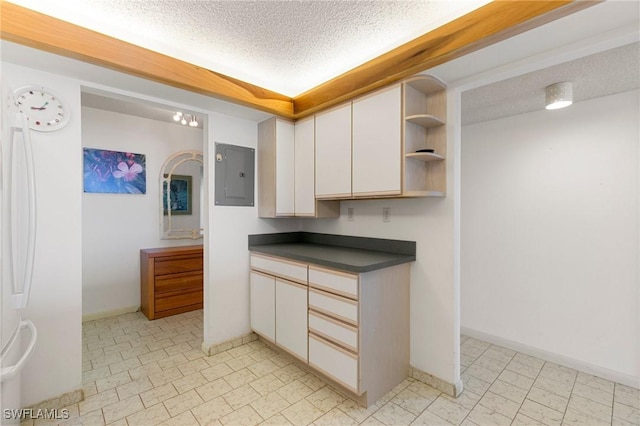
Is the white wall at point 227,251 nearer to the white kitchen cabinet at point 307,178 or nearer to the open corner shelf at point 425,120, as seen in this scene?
the white kitchen cabinet at point 307,178

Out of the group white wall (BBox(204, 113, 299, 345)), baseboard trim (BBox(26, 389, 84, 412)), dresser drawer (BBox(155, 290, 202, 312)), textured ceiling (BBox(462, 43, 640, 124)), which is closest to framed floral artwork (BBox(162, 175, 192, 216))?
dresser drawer (BBox(155, 290, 202, 312))

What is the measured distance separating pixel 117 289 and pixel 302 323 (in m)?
2.69

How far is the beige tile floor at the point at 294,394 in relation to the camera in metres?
1.75

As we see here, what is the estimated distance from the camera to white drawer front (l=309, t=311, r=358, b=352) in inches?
71.5

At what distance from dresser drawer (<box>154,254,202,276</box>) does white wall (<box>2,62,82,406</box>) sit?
1.41m

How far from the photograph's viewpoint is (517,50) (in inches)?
62.9

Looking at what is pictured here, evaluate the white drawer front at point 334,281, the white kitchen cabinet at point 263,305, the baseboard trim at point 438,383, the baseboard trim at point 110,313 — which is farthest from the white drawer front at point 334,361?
the baseboard trim at point 110,313

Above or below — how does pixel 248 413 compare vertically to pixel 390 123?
below

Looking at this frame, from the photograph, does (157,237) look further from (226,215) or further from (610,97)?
(610,97)

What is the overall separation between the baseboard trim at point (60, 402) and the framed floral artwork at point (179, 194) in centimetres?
232

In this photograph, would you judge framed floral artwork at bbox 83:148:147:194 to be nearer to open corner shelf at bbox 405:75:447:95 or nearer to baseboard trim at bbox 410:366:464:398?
open corner shelf at bbox 405:75:447:95

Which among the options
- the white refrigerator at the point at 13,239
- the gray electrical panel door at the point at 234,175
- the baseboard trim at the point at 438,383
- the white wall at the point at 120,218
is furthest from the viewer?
the white wall at the point at 120,218

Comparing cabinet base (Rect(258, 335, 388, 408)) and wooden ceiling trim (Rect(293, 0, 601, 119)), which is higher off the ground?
wooden ceiling trim (Rect(293, 0, 601, 119))

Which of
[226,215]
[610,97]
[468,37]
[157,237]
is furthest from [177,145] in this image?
[610,97]
